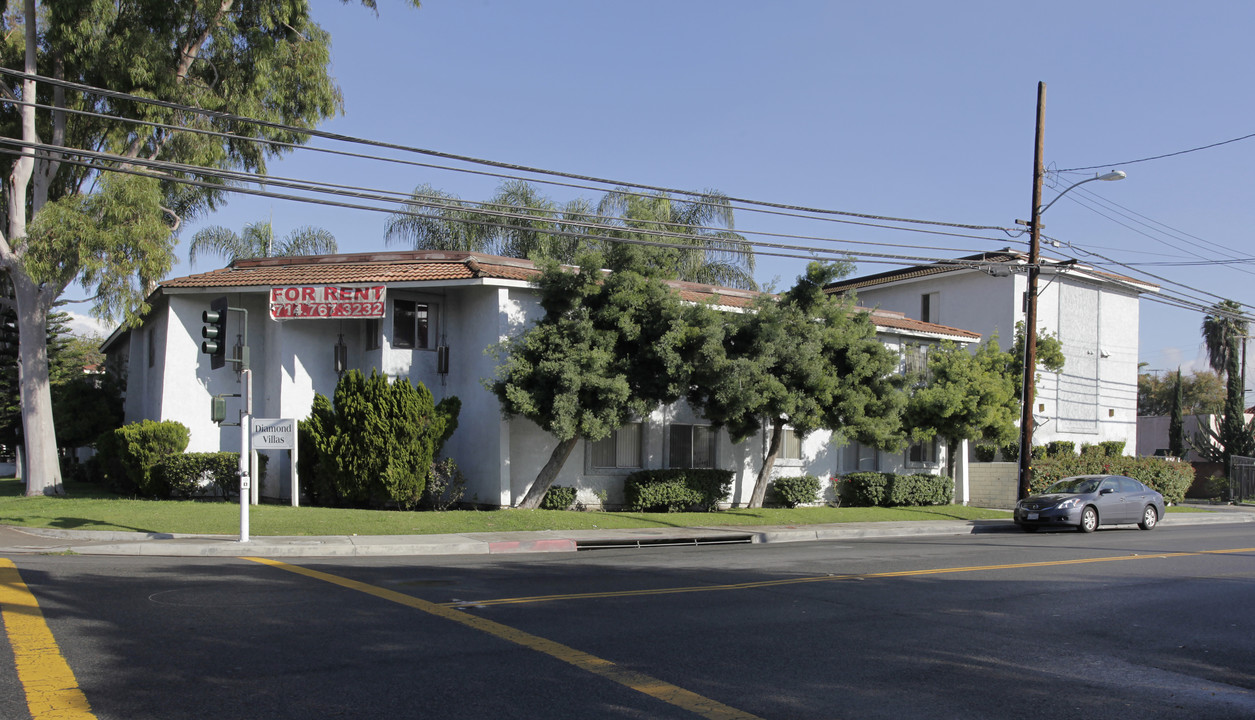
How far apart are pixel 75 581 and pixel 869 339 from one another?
18302mm

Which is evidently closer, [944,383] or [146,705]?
[146,705]

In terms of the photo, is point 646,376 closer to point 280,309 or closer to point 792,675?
point 280,309

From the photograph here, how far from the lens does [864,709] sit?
6.00m

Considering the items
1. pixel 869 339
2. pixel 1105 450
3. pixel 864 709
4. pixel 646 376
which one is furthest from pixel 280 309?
pixel 1105 450

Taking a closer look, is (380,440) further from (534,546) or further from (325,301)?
(534,546)

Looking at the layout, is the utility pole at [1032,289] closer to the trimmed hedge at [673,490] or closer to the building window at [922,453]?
the building window at [922,453]

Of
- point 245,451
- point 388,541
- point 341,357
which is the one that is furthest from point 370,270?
point 388,541

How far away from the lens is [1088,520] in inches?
859

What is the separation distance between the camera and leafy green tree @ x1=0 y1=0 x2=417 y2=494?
800 inches

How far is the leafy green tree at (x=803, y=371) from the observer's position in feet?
66.1

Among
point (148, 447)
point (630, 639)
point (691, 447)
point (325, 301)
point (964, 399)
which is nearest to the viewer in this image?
point (630, 639)

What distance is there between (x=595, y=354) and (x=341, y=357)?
803cm

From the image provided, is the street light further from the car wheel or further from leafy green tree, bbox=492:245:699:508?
leafy green tree, bbox=492:245:699:508

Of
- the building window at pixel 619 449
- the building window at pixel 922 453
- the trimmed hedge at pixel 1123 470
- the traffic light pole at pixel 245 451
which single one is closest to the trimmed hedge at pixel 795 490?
the building window at pixel 619 449
